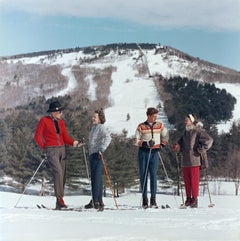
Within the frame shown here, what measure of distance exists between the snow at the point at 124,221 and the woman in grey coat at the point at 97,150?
0.34 feet

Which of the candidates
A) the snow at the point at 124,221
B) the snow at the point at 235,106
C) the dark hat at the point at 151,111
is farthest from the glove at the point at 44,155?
the snow at the point at 235,106

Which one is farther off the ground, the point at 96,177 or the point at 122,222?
the point at 96,177

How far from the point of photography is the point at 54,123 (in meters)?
9.98

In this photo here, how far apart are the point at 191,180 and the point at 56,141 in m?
1.23

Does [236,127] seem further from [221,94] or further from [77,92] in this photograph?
[77,92]

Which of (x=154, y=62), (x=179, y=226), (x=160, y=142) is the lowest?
(x=179, y=226)

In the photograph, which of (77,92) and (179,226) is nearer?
(179,226)

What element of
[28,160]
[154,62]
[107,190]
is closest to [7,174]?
[28,160]

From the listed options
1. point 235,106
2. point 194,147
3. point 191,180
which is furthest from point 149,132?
point 235,106

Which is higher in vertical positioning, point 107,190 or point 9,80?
point 9,80

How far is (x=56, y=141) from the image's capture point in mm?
9977

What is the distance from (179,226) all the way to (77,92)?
152cm

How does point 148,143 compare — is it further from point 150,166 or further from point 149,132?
point 150,166

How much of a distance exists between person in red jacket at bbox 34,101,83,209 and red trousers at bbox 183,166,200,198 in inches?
38.8
